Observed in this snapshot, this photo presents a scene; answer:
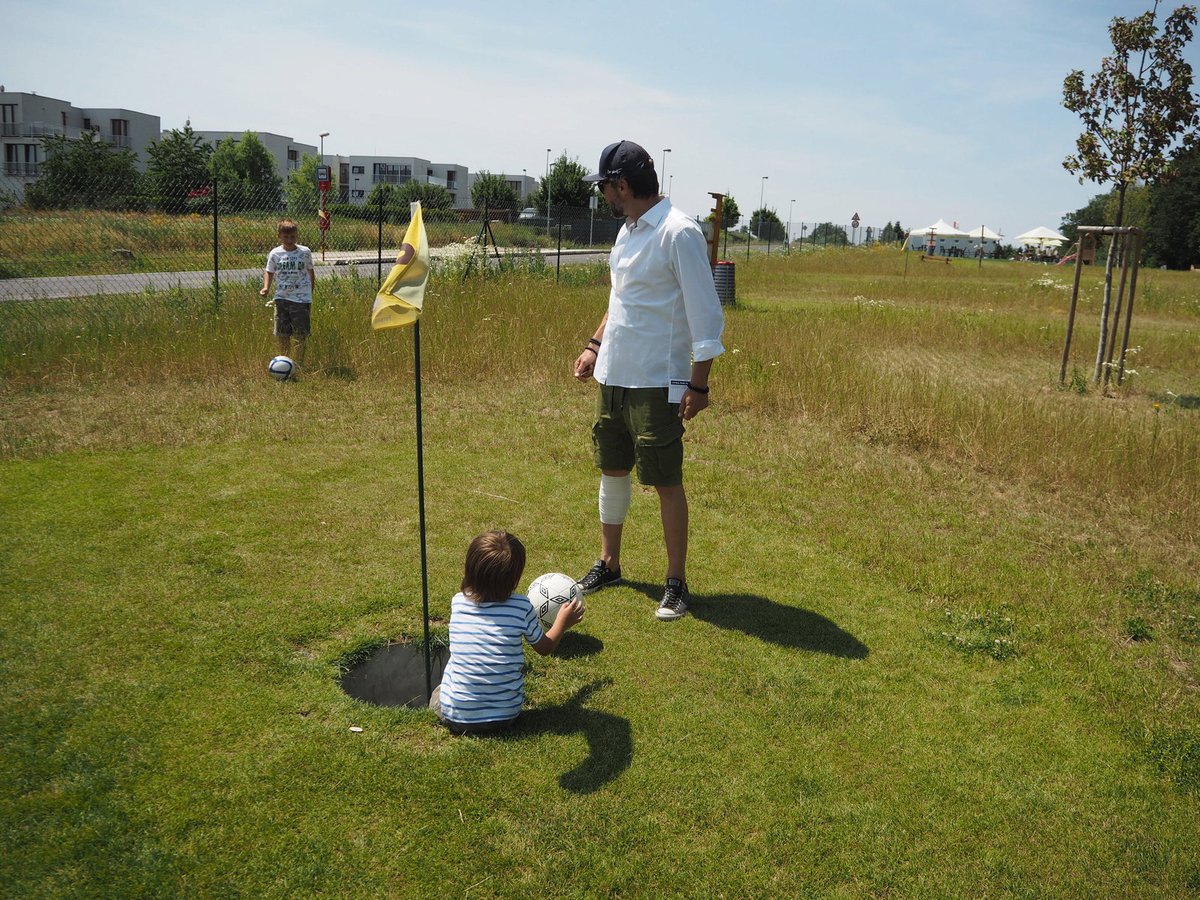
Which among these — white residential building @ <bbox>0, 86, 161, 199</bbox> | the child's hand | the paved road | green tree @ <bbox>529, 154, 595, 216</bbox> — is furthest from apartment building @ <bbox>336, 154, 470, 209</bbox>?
the child's hand

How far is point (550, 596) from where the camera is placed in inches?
168

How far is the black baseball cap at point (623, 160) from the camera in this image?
13.4 ft

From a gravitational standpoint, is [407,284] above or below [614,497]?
above

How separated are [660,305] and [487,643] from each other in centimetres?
184

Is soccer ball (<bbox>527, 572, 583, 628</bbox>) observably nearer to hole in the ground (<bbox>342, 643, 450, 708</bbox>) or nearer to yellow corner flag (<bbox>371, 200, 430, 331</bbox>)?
hole in the ground (<bbox>342, 643, 450, 708</bbox>)

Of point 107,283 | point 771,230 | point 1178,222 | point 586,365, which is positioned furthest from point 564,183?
point 586,365

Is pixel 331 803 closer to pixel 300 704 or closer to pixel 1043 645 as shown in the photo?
pixel 300 704

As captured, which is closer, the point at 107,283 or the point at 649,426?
the point at 649,426

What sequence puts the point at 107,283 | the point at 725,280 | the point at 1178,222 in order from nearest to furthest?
1. the point at 107,283
2. the point at 725,280
3. the point at 1178,222

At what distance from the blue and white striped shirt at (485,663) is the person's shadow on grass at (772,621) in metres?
1.42

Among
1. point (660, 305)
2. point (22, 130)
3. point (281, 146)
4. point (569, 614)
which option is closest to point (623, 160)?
point (660, 305)

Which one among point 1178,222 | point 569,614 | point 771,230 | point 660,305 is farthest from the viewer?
point 771,230

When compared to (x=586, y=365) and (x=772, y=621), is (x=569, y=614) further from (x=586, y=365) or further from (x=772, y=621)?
(x=586, y=365)

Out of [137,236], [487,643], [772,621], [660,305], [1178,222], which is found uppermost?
[1178,222]
